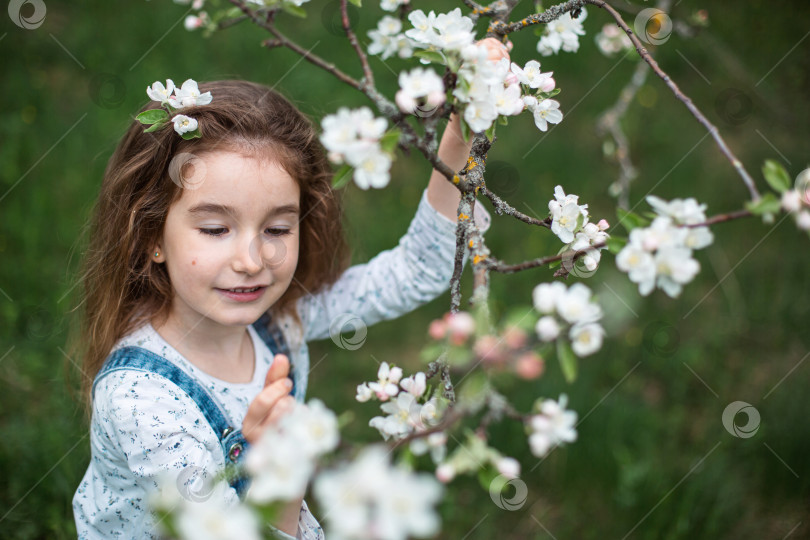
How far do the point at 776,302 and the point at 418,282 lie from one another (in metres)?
1.98

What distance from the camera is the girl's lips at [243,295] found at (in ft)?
4.99

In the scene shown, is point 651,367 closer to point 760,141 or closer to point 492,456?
point 760,141

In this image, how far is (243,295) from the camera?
1.54m

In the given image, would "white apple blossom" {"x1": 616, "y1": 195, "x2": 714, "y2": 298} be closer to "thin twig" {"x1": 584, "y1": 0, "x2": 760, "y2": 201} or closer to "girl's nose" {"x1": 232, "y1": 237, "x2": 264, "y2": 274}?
"thin twig" {"x1": 584, "y1": 0, "x2": 760, "y2": 201}

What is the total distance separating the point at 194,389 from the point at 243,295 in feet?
0.90

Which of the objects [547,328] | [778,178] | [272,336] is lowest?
[272,336]

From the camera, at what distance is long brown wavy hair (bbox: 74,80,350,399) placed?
1.58 meters

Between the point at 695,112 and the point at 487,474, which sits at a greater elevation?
the point at 695,112

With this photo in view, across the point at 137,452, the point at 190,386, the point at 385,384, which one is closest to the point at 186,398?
the point at 190,386

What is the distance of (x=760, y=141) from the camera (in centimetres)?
368

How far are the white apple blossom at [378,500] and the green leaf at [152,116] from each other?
876 mm

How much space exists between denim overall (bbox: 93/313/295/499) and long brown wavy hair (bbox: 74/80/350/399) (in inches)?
5.5

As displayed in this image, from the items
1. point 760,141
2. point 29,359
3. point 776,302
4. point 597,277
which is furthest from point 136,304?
point 760,141

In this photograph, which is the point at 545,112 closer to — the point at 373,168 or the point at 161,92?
the point at 373,168
